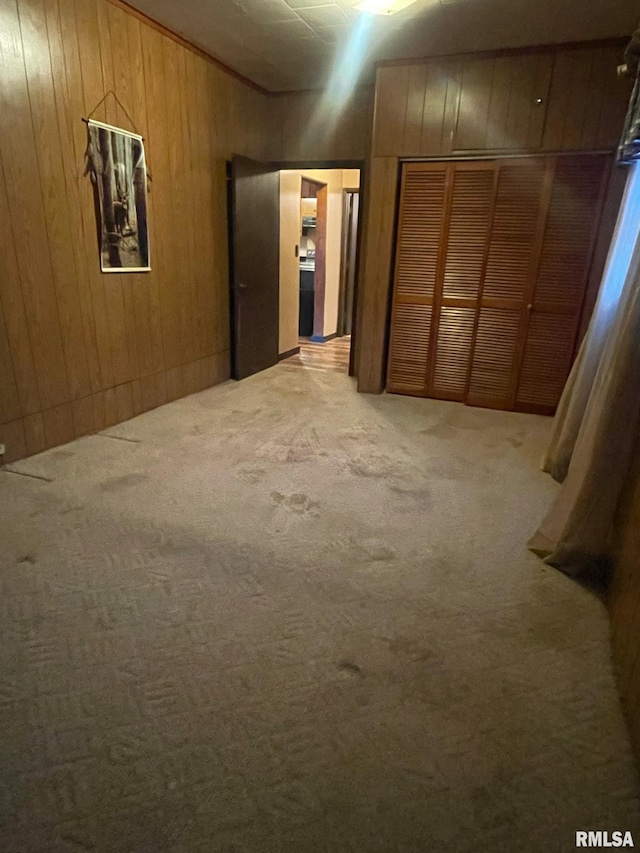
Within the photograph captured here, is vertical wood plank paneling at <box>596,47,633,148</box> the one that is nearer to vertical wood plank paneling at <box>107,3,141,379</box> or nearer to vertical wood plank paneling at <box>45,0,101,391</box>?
vertical wood plank paneling at <box>107,3,141,379</box>

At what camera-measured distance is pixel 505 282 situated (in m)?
3.82

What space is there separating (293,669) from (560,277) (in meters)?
3.45

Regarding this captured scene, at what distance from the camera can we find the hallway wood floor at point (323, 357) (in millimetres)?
5414

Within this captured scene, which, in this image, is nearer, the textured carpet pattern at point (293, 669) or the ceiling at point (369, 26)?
the textured carpet pattern at point (293, 669)

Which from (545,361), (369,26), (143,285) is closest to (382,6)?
(369,26)

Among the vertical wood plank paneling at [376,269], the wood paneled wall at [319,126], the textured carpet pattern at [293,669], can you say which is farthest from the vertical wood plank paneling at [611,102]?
the textured carpet pattern at [293,669]

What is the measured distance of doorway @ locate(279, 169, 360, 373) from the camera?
548 centimetres

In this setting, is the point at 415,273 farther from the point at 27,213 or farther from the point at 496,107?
the point at 27,213

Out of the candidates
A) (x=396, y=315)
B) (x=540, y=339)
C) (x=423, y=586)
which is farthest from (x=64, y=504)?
(x=540, y=339)

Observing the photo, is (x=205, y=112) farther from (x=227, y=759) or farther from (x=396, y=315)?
(x=227, y=759)

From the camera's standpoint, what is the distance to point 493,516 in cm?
242

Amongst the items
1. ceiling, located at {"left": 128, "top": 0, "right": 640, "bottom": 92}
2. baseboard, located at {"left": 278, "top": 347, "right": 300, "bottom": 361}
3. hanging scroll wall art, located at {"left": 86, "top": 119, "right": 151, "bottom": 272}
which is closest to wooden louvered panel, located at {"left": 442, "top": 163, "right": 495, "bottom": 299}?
ceiling, located at {"left": 128, "top": 0, "right": 640, "bottom": 92}

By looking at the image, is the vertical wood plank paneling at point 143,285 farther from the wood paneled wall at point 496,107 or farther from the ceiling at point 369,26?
the wood paneled wall at point 496,107

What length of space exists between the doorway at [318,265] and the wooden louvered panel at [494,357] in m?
1.48
